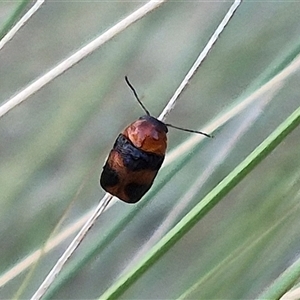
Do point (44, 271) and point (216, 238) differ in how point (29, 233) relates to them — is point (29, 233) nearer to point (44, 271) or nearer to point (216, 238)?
point (44, 271)

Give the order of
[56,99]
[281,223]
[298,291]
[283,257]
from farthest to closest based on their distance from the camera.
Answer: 1. [56,99]
2. [283,257]
3. [281,223]
4. [298,291]

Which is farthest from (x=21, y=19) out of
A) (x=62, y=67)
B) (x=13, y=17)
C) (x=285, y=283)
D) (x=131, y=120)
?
(x=131, y=120)

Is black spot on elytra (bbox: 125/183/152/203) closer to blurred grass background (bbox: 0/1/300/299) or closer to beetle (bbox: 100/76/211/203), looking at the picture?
beetle (bbox: 100/76/211/203)

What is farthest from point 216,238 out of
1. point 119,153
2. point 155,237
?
point 119,153

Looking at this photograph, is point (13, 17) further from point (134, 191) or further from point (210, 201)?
point (210, 201)

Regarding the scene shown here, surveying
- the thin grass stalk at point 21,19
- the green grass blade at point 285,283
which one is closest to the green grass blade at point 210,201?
the green grass blade at point 285,283

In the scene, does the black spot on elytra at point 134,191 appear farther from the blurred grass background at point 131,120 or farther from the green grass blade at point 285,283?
the green grass blade at point 285,283
